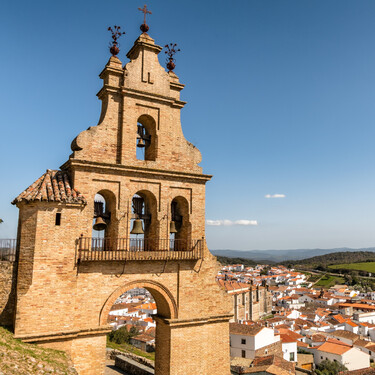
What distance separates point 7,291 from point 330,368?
43.3m

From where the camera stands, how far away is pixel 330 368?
4188cm

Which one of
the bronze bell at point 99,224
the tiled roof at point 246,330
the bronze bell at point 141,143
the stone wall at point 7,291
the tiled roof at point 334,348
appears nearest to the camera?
the stone wall at point 7,291

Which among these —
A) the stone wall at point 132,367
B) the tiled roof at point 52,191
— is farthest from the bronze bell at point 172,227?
the stone wall at point 132,367

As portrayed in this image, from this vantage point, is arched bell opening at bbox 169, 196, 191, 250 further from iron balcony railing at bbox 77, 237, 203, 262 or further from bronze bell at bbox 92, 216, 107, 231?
bronze bell at bbox 92, 216, 107, 231

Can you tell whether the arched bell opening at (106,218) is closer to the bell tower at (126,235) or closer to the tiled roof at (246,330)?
the bell tower at (126,235)

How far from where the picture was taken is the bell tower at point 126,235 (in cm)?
987

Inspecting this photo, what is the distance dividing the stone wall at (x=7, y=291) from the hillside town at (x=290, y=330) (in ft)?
16.6

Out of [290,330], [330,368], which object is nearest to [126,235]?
[330,368]

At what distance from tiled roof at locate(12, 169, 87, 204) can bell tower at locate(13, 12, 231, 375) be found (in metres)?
0.04

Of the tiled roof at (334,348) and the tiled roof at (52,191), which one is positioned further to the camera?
the tiled roof at (334,348)

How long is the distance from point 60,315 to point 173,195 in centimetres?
523

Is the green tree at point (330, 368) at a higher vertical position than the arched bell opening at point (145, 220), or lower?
lower

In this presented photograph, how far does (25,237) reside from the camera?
9.89m

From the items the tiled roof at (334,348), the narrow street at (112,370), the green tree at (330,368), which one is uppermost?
the narrow street at (112,370)
